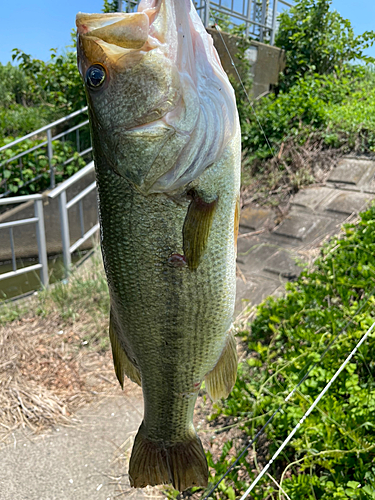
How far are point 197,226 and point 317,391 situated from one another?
195 centimetres

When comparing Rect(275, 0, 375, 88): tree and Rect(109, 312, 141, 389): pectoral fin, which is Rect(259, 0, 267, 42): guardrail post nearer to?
Rect(275, 0, 375, 88): tree

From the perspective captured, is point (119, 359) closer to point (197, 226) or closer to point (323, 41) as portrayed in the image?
point (197, 226)

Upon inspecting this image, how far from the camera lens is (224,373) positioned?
143 cm

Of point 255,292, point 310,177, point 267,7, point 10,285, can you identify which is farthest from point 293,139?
point 10,285

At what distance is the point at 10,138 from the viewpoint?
8867 mm

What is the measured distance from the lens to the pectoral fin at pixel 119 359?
1389 mm

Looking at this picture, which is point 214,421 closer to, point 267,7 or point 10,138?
point 10,138

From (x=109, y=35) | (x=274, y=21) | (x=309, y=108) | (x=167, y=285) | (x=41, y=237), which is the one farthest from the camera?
(x=274, y=21)

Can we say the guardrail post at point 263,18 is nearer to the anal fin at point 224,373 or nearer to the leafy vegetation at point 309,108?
the leafy vegetation at point 309,108

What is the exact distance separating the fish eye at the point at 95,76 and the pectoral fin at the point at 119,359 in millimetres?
725

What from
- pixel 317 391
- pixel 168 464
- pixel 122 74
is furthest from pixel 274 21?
pixel 168 464

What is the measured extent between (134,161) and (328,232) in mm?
4984

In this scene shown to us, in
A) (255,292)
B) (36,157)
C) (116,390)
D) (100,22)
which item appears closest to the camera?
(100,22)

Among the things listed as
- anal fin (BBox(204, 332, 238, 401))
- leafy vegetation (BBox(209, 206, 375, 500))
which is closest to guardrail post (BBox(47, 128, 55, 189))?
leafy vegetation (BBox(209, 206, 375, 500))
